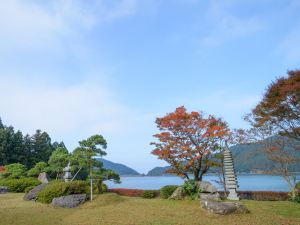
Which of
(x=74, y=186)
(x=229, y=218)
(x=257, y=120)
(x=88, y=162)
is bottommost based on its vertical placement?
(x=229, y=218)

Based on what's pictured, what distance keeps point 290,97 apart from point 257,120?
3167 mm

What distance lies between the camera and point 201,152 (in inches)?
667

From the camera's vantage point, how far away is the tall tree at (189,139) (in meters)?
16.9

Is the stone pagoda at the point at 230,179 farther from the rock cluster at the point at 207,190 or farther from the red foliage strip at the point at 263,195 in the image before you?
the red foliage strip at the point at 263,195

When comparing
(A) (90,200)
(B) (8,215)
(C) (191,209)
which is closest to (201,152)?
(C) (191,209)

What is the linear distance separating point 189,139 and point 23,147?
3274 centimetres

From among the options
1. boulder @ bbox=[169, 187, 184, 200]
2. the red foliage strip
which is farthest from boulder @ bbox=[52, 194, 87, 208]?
the red foliage strip

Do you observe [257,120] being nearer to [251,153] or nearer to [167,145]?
[251,153]

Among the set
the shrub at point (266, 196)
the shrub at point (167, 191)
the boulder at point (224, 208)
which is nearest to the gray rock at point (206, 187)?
the shrub at point (167, 191)

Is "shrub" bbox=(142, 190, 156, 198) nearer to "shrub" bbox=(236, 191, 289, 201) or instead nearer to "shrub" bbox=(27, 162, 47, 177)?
"shrub" bbox=(236, 191, 289, 201)

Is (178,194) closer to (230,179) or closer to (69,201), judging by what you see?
(230,179)

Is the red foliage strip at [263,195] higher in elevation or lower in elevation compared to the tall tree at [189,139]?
lower

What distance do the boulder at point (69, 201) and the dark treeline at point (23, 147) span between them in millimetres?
28559

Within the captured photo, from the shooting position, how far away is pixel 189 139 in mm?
17203
